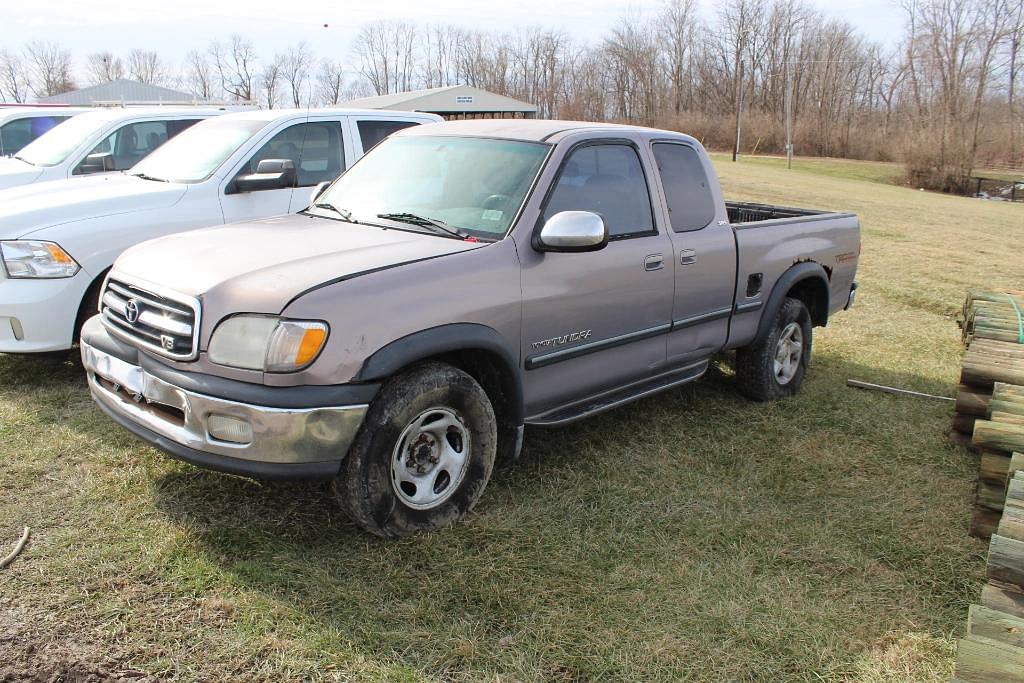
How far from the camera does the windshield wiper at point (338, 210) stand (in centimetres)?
445

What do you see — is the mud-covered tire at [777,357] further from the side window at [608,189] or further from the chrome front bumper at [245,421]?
the chrome front bumper at [245,421]

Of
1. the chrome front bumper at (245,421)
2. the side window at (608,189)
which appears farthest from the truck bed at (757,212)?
the chrome front bumper at (245,421)

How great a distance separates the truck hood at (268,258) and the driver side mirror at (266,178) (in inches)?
73.4

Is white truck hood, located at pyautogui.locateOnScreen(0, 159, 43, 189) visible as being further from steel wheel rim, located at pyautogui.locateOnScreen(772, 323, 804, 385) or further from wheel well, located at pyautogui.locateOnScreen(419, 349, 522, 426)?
steel wheel rim, located at pyautogui.locateOnScreen(772, 323, 804, 385)

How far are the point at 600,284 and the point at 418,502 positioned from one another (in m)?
1.47

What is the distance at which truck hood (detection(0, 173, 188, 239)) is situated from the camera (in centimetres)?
546

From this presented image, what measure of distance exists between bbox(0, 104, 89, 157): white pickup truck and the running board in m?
10.5

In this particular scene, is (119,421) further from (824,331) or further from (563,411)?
(824,331)

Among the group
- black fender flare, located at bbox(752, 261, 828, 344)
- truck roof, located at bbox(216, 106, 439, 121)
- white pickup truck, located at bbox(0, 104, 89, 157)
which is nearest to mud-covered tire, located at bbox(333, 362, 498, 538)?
black fender flare, located at bbox(752, 261, 828, 344)

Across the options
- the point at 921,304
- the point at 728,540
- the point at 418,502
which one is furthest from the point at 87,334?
the point at 921,304

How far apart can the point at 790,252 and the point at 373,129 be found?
3791mm

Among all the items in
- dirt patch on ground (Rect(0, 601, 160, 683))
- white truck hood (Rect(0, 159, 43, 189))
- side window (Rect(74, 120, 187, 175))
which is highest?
side window (Rect(74, 120, 187, 175))

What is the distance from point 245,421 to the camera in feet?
10.7

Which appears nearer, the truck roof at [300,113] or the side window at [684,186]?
the side window at [684,186]
